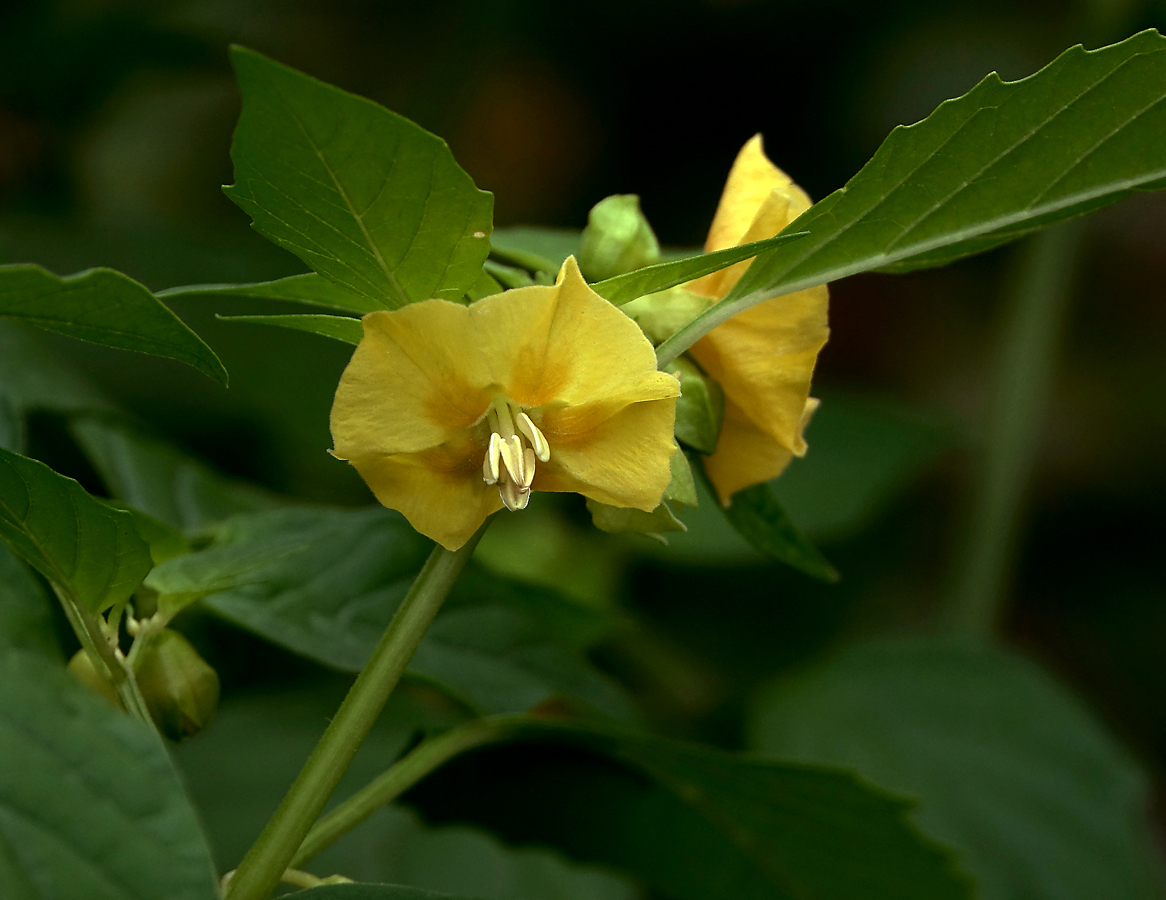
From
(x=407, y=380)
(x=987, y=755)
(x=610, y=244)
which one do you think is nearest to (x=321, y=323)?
(x=407, y=380)

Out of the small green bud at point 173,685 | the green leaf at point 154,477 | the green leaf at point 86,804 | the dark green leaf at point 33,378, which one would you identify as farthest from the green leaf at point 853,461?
the green leaf at point 86,804

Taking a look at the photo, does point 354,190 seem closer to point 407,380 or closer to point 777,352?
point 407,380

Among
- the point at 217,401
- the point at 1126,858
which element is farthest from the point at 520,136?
the point at 1126,858

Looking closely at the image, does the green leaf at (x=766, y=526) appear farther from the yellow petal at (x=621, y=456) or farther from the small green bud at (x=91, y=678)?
the small green bud at (x=91, y=678)

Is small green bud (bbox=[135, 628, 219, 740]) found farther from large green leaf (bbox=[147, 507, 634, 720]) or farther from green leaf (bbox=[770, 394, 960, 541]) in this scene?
green leaf (bbox=[770, 394, 960, 541])

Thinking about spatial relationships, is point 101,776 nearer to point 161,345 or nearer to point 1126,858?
point 161,345

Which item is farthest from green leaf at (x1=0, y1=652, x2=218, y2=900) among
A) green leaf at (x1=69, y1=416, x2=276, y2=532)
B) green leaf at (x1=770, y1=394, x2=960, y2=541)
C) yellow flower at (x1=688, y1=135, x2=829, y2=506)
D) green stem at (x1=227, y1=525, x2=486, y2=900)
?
green leaf at (x1=770, y1=394, x2=960, y2=541)
